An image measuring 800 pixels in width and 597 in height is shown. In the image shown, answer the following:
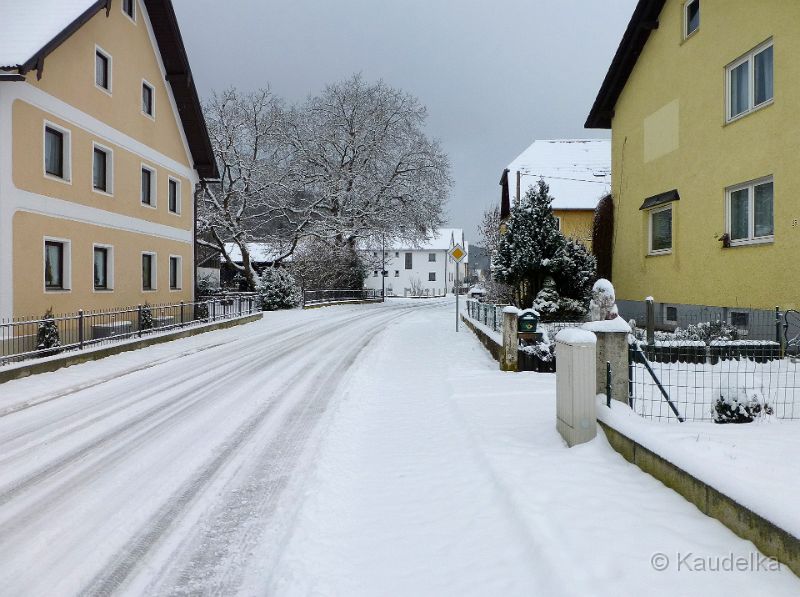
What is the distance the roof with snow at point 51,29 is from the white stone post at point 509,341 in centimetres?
1159

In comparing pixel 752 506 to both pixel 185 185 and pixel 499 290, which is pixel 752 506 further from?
pixel 185 185

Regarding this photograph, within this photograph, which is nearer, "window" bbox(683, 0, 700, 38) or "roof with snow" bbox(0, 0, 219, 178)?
"roof with snow" bbox(0, 0, 219, 178)

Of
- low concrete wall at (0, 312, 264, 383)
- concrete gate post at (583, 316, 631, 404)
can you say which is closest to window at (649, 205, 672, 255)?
concrete gate post at (583, 316, 631, 404)

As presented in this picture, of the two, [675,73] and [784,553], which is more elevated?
[675,73]

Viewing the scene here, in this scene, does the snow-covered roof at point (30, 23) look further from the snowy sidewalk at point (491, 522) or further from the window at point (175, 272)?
the snowy sidewalk at point (491, 522)

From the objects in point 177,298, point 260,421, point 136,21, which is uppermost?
point 136,21

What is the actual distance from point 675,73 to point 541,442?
40.0ft

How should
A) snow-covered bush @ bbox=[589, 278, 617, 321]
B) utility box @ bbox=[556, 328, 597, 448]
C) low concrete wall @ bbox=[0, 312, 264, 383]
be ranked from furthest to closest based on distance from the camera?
low concrete wall @ bbox=[0, 312, 264, 383]
snow-covered bush @ bbox=[589, 278, 617, 321]
utility box @ bbox=[556, 328, 597, 448]

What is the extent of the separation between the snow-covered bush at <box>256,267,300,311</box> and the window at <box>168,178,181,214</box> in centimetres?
840

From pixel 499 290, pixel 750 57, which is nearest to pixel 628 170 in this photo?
pixel 750 57

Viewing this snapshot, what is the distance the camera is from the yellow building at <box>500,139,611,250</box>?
29141 millimetres

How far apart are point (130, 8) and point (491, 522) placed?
2079cm

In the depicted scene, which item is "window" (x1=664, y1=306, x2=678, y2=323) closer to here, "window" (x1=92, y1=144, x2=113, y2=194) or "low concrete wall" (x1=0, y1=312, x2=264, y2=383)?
"low concrete wall" (x1=0, y1=312, x2=264, y2=383)

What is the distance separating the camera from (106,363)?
11977mm
